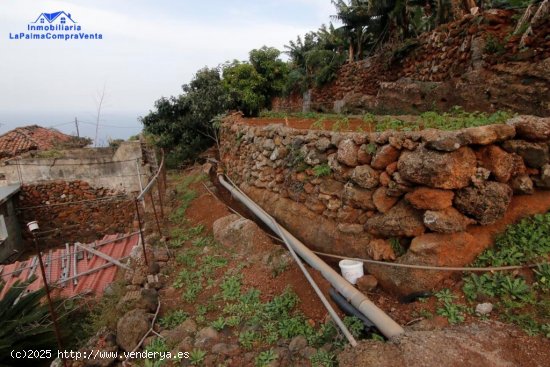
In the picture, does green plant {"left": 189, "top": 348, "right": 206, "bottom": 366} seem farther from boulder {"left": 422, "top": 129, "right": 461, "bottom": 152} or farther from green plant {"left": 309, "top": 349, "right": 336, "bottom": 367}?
boulder {"left": 422, "top": 129, "right": 461, "bottom": 152}

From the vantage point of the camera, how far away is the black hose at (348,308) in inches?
124

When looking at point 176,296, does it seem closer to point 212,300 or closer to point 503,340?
point 212,300

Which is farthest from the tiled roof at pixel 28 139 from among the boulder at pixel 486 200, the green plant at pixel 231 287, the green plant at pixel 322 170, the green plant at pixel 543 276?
the green plant at pixel 543 276

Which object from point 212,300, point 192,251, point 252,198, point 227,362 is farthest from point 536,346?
point 252,198

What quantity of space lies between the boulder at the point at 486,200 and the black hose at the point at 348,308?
62.0 inches

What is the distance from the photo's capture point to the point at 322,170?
4.71 metres

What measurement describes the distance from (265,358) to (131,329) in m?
1.68

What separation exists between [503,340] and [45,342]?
229 inches

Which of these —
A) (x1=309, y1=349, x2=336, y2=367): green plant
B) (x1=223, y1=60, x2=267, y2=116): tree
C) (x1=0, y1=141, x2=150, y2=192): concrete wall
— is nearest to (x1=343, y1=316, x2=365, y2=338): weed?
(x1=309, y1=349, x2=336, y2=367): green plant

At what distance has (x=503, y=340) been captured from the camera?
2.64 metres

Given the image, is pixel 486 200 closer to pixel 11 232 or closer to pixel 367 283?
pixel 367 283

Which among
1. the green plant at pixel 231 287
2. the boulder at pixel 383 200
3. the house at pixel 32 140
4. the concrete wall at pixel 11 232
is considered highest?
the house at pixel 32 140

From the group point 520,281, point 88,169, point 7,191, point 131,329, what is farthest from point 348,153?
point 7,191

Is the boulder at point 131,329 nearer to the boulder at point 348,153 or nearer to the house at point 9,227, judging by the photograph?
the boulder at point 348,153
